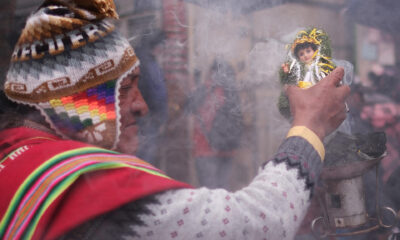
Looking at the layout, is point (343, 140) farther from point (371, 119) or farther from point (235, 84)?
point (235, 84)

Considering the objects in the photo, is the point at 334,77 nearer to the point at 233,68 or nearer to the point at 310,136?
the point at 310,136

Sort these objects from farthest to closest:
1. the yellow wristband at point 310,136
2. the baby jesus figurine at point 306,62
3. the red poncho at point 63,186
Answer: the baby jesus figurine at point 306,62
the yellow wristband at point 310,136
the red poncho at point 63,186

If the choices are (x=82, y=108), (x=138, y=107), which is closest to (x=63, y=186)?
(x=82, y=108)

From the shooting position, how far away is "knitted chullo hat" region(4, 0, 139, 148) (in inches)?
37.1

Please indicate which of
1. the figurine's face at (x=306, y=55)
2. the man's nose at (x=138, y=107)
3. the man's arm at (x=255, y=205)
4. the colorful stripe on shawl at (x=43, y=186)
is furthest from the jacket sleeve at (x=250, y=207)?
the man's nose at (x=138, y=107)

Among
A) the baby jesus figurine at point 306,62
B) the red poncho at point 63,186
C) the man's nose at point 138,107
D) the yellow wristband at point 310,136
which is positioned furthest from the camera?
Result: the man's nose at point 138,107

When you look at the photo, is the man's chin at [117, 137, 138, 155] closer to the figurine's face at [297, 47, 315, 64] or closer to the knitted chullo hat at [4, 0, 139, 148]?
the knitted chullo hat at [4, 0, 139, 148]

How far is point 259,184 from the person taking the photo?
857 mm

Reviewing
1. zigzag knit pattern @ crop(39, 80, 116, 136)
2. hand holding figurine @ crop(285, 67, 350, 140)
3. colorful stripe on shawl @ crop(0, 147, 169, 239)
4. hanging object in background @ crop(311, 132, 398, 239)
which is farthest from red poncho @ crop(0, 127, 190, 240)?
hanging object in background @ crop(311, 132, 398, 239)

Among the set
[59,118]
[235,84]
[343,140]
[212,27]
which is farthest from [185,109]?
[343,140]

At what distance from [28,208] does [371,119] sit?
3.57 feet

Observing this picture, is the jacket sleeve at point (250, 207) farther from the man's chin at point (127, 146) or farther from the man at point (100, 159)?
the man's chin at point (127, 146)

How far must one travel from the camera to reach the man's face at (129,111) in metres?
1.08

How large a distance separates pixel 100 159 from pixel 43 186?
15 cm
